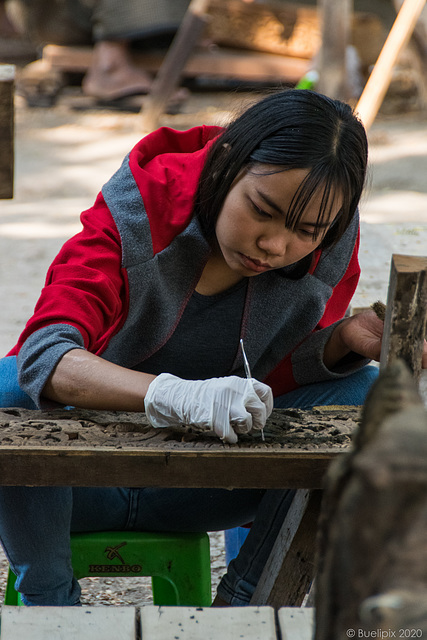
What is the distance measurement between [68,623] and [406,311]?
25.8 inches

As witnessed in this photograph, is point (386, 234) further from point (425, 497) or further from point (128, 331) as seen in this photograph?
point (425, 497)

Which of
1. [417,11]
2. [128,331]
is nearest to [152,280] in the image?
[128,331]

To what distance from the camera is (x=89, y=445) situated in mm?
1210

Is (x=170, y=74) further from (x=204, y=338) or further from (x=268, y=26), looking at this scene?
(x=204, y=338)

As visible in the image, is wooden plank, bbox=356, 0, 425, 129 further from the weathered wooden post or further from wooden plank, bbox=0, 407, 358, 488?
the weathered wooden post

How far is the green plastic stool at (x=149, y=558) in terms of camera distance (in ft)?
5.32

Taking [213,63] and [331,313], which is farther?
[213,63]

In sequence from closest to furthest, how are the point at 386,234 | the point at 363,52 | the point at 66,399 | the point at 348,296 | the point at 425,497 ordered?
the point at 425,497 < the point at 66,399 < the point at 348,296 < the point at 386,234 < the point at 363,52

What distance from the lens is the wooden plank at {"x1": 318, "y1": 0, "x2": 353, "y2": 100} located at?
562cm

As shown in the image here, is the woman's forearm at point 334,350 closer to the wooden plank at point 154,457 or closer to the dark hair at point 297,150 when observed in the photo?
the dark hair at point 297,150

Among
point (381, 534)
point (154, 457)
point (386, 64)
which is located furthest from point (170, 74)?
point (381, 534)

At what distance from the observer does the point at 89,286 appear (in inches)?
56.4

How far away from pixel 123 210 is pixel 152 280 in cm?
15

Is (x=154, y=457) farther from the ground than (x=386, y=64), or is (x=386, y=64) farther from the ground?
(x=386, y=64)
